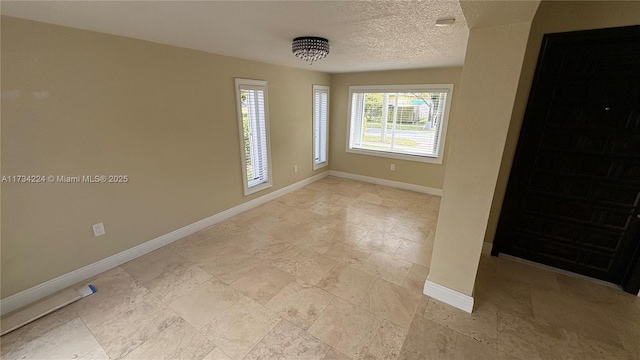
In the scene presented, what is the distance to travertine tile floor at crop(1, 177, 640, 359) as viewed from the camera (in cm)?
170

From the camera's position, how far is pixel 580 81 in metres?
2.11

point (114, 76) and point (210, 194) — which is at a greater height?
point (114, 76)

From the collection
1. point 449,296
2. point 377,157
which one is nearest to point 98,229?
point 449,296

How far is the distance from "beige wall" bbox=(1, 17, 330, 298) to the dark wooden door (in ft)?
11.1

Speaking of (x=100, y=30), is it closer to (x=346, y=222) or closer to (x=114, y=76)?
(x=114, y=76)

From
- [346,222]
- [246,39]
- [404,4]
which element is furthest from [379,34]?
[346,222]

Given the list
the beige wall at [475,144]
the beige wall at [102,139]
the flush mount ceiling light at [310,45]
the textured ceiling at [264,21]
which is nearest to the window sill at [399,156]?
the textured ceiling at [264,21]

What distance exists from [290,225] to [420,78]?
3366mm

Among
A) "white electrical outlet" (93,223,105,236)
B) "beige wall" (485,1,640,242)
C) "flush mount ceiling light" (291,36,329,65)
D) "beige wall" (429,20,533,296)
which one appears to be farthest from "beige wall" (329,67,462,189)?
"white electrical outlet" (93,223,105,236)

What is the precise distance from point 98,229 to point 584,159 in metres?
4.51

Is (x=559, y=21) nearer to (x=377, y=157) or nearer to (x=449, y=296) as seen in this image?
(x=449, y=296)

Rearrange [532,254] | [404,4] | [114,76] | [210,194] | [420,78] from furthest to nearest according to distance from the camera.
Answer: [420,78] < [210,194] < [532,254] < [114,76] < [404,4]

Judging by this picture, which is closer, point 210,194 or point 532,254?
point 532,254

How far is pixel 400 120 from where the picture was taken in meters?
4.88
